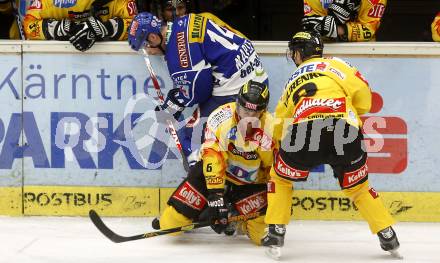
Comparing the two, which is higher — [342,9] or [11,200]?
→ [342,9]

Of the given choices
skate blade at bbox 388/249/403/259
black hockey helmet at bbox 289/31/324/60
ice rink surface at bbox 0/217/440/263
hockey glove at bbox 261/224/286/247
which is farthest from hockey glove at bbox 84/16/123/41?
skate blade at bbox 388/249/403/259

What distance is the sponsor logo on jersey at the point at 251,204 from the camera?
4832 millimetres

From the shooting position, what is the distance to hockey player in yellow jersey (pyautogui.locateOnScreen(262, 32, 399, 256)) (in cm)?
436

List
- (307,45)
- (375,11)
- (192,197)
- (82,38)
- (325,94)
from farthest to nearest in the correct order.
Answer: (375,11)
(82,38)
(192,197)
(307,45)
(325,94)

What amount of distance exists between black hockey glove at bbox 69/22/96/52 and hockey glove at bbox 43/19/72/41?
0.08 meters

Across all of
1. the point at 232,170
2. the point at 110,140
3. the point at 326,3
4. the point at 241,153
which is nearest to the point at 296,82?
the point at 241,153

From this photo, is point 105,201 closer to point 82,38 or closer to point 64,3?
point 82,38

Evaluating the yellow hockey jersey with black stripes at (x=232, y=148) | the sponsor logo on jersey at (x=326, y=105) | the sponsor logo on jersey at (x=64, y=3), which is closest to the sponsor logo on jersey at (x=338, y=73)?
the sponsor logo on jersey at (x=326, y=105)

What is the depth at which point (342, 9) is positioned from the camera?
547cm

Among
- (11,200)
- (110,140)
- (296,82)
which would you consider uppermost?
(296,82)

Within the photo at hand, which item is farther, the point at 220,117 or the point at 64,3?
the point at 64,3

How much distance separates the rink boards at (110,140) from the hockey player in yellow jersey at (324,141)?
2.87 ft

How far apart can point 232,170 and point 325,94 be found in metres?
0.78

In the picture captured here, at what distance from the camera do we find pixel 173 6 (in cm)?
590
